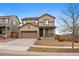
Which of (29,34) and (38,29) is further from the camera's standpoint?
(38,29)

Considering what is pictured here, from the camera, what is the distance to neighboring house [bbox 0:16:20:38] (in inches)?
659

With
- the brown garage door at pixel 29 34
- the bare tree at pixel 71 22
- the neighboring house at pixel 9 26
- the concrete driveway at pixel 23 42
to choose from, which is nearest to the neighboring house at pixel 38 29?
the brown garage door at pixel 29 34

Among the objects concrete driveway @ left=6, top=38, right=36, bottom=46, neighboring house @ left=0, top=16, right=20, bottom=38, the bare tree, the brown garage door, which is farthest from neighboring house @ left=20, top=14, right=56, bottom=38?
the bare tree

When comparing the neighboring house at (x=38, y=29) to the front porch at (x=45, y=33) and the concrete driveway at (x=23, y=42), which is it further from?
the concrete driveway at (x=23, y=42)

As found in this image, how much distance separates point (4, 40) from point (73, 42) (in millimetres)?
5796

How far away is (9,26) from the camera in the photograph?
19.8m

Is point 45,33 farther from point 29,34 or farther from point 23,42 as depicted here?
point 23,42

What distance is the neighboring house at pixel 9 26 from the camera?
659 inches

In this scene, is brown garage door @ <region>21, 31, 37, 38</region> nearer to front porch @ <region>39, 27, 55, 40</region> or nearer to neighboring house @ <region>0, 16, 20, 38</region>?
front porch @ <region>39, 27, 55, 40</region>

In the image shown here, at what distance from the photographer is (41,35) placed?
61.0 ft

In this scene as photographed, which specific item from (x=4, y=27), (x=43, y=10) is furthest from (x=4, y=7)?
(x=4, y=27)

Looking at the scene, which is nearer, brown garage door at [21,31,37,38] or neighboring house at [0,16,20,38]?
neighboring house at [0,16,20,38]

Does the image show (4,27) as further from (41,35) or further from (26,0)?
(26,0)

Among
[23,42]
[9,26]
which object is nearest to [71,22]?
[23,42]
